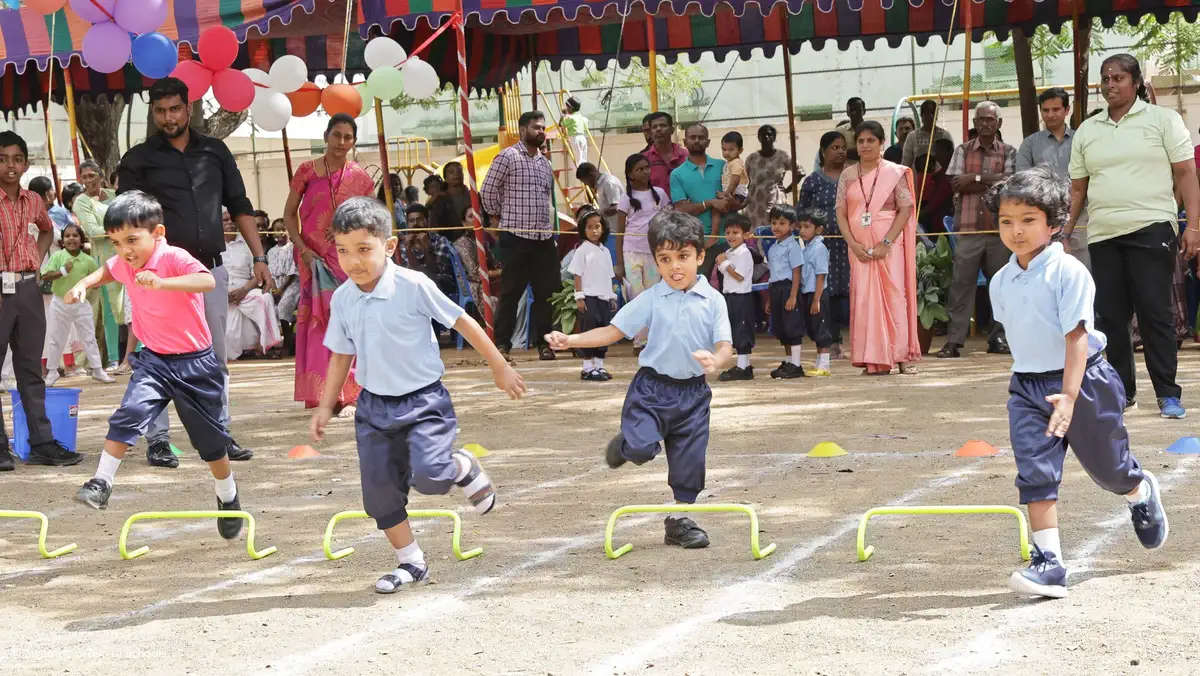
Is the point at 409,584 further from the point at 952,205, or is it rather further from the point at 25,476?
the point at 952,205

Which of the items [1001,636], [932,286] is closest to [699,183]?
[932,286]

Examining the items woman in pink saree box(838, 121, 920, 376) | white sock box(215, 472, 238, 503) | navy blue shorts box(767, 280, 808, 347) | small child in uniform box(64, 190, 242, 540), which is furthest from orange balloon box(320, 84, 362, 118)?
white sock box(215, 472, 238, 503)

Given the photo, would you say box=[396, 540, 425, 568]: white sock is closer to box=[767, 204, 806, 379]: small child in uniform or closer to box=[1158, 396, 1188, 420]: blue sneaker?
box=[1158, 396, 1188, 420]: blue sneaker

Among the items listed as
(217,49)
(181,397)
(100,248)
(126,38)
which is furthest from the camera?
(100,248)

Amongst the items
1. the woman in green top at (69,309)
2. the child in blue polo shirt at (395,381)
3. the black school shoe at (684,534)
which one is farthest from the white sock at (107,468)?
the woman in green top at (69,309)

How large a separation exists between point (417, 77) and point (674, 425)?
6.97m

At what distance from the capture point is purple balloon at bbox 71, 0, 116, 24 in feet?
35.9

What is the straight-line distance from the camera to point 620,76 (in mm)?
30859

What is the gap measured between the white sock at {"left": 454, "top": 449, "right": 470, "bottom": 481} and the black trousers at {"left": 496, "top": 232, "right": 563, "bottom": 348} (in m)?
8.46

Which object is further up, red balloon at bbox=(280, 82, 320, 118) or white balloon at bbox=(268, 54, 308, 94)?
white balloon at bbox=(268, 54, 308, 94)

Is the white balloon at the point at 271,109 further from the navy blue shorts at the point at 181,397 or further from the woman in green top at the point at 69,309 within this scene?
the navy blue shorts at the point at 181,397

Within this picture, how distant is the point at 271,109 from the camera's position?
1133 cm

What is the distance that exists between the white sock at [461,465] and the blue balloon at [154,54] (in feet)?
21.7

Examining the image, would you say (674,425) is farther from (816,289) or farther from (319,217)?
(816,289)
